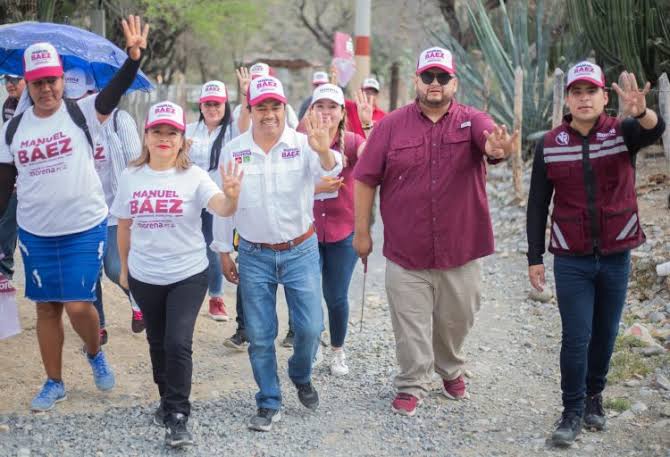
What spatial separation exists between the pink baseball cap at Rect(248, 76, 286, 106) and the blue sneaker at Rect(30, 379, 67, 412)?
2148 mm

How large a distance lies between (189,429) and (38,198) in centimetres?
161

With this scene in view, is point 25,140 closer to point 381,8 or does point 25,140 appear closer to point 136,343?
point 136,343

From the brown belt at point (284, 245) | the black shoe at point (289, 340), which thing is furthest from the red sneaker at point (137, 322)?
the brown belt at point (284, 245)

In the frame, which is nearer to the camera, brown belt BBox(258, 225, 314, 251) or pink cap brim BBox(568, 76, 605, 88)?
pink cap brim BBox(568, 76, 605, 88)

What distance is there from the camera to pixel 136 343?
22.0ft

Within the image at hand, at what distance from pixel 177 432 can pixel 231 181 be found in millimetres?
1379

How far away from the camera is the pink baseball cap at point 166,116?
471 centimetres

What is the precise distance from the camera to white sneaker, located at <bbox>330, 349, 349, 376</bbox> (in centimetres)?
608

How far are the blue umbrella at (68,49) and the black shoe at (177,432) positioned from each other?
3014mm

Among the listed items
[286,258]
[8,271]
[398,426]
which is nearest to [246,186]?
[286,258]

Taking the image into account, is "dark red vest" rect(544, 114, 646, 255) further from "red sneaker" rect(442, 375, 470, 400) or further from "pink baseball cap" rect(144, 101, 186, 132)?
"pink baseball cap" rect(144, 101, 186, 132)

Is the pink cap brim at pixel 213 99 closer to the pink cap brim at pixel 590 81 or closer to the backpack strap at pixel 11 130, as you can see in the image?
the backpack strap at pixel 11 130

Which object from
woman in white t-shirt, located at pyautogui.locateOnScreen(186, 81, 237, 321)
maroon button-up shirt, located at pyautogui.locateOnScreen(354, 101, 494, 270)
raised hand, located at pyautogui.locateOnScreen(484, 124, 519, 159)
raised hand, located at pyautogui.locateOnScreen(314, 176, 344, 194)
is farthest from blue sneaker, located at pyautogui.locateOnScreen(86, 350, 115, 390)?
raised hand, located at pyautogui.locateOnScreen(484, 124, 519, 159)

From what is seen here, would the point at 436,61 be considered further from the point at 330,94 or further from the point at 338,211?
the point at 338,211
